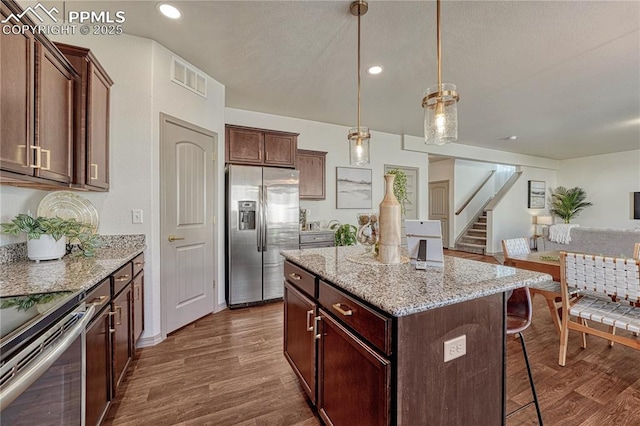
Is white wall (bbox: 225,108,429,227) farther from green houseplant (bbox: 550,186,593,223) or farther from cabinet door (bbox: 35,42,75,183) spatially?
green houseplant (bbox: 550,186,593,223)

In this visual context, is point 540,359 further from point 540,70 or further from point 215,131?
point 215,131

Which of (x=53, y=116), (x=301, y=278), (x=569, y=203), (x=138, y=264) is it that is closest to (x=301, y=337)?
(x=301, y=278)

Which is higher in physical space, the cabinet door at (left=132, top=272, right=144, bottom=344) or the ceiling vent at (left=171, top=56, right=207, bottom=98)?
the ceiling vent at (left=171, top=56, right=207, bottom=98)

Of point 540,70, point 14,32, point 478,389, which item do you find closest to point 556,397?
point 478,389

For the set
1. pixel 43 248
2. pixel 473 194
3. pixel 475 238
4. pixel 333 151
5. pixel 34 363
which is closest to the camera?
pixel 34 363

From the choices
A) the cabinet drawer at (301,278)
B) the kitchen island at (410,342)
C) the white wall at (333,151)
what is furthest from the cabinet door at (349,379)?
the white wall at (333,151)

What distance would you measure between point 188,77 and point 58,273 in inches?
89.9

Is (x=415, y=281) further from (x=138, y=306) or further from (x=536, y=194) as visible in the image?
(x=536, y=194)

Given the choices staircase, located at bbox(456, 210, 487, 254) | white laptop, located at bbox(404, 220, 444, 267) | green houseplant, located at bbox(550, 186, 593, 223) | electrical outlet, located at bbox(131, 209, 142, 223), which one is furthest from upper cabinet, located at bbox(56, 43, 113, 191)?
green houseplant, located at bbox(550, 186, 593, 223)

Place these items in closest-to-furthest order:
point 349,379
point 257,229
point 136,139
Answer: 1. point 349,379
2. point 136,139
3. point 257,229

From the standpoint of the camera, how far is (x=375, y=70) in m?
3.08

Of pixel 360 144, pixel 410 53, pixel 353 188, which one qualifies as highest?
pixel 410 53

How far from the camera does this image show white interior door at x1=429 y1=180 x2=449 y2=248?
8180 mm

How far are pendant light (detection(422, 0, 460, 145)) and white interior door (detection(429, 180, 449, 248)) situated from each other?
284 inches
